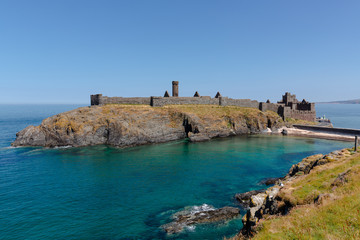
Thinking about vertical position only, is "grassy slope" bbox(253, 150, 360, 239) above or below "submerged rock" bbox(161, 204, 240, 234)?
above

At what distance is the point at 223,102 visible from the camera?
9056 centimetres

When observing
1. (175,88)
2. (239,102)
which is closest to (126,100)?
(175,88)

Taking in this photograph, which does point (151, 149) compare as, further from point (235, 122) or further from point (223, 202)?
point (235, 122)

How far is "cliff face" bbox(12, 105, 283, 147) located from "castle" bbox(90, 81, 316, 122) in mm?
3915

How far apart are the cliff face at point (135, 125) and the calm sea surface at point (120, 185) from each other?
205 inches

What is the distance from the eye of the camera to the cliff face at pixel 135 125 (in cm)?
5938

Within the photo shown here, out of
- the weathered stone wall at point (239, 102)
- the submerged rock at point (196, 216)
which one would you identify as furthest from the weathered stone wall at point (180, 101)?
the submerged rock at point (196, 216)

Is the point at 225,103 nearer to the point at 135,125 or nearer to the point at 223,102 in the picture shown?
the point at 223,102

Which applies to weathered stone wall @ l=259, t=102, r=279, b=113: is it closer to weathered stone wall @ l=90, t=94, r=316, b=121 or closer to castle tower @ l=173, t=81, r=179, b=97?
weathered stone wall @ l=90, t=94, r=316, b=121

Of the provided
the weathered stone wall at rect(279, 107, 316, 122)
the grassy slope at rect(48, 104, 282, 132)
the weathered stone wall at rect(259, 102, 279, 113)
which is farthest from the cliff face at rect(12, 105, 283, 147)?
the weathered stone wall at rect(279, 107, 316, 122)

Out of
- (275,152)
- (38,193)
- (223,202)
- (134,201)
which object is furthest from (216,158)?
(38,193)

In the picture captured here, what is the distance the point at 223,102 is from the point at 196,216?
73.1 metres

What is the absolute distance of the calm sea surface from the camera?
67.9 feet

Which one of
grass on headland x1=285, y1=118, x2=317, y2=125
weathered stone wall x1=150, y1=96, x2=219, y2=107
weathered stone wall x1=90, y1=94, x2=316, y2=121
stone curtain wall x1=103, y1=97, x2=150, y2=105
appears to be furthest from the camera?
grass on headland x1=285, y1=118, x2=317, y2=125
